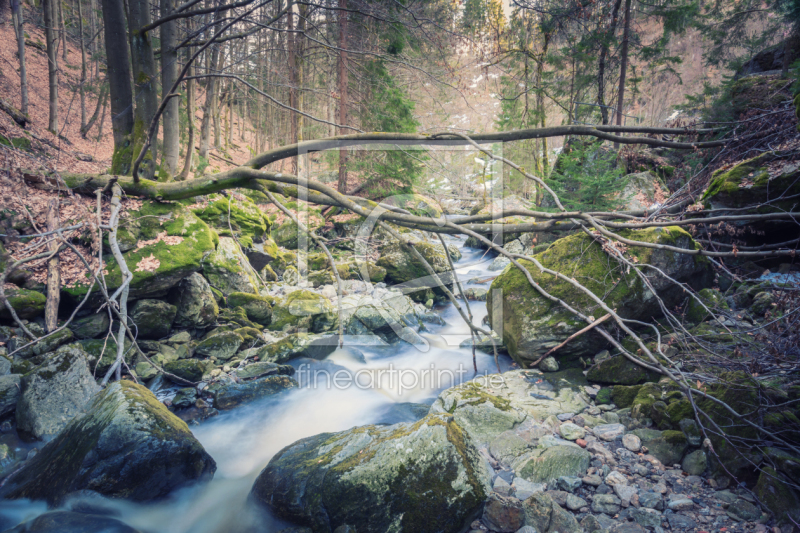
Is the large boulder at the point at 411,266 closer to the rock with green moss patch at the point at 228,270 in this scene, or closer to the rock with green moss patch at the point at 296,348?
the rock with green moss patch at the point at 296,348

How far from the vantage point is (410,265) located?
9977 millimetres

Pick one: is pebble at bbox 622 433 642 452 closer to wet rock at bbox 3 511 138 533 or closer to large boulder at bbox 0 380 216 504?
large boulder at bbox 0 380 216 504

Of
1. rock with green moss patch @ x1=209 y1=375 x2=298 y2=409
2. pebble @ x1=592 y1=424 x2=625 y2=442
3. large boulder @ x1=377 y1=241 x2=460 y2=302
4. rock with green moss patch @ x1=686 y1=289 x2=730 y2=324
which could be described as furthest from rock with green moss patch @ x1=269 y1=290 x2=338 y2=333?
rock with green moss patch @ x1=686 y1=289 x2=730 y2=324

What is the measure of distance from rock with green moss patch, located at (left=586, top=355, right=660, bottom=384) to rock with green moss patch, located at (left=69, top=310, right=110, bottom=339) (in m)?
6.58

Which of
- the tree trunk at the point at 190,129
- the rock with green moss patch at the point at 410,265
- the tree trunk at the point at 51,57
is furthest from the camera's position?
the tree trunk at the point at 190,129

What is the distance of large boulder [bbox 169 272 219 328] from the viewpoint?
19.4 feet

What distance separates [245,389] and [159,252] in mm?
2522

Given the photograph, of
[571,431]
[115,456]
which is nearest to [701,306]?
[571,431]

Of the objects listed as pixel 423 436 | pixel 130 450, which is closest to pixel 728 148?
pixel 423 436

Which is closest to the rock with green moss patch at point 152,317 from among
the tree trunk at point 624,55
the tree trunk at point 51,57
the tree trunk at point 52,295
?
the tree trunk at point 52,295

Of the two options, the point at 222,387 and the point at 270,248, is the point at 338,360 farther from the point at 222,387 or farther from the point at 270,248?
the point at 270,248

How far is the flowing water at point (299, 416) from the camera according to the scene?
3080 millimetres

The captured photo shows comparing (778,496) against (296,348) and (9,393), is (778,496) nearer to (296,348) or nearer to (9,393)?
(296,348)

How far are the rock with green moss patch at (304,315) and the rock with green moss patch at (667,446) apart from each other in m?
5.10
